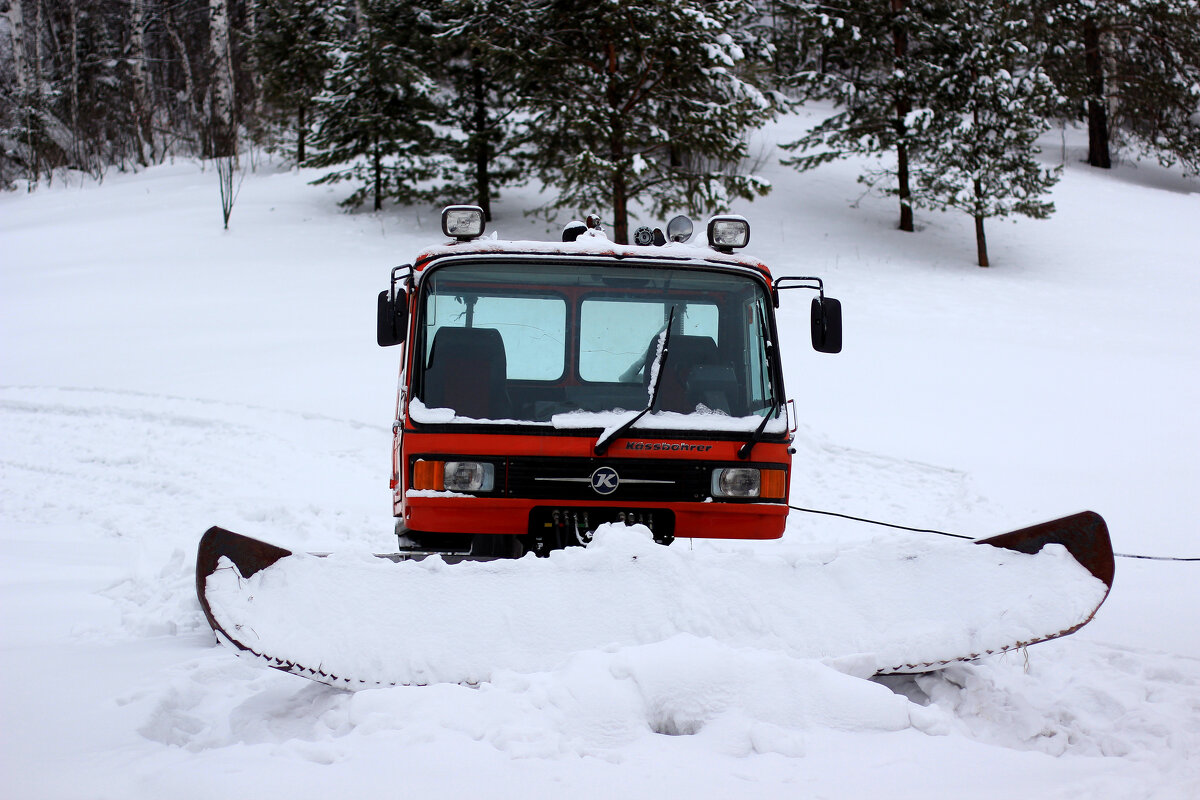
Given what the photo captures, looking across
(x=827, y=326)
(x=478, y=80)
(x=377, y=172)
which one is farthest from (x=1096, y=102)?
(x=827, y=326)

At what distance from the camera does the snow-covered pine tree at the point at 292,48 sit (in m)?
23.9

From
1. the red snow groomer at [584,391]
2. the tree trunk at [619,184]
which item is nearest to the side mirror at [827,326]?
the red snow groomer at [584,391]

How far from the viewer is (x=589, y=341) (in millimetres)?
4953

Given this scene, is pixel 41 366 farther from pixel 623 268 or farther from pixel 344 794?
pixel 344 794

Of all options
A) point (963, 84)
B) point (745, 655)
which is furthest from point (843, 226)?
point (745, 655)

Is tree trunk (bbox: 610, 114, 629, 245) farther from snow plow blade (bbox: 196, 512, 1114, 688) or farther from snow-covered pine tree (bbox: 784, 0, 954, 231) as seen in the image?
snow plow blade (bbox: 196, 512, 1114, 688)

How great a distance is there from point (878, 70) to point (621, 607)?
74.6 feet

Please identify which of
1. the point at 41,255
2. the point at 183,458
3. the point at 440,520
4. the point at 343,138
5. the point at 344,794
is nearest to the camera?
the point at 344,794

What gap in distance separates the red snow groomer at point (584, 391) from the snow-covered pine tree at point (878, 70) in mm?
18928

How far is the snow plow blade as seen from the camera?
3.38m

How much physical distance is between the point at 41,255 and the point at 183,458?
12078 mm

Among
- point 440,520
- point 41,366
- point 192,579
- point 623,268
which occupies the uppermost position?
point 623,268

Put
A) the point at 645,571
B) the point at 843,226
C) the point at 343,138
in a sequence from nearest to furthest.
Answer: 1. the point at 645,571
2. the point at 343,138
3. the point at 843,226

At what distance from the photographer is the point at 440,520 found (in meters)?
4.43
